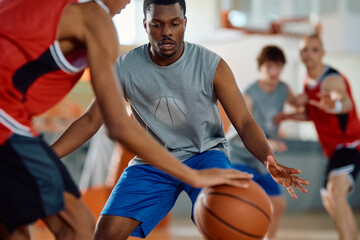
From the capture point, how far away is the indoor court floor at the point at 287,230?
676cm

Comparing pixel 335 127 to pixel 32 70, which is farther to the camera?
pixel 335 127

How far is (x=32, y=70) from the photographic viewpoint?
2.19 metres

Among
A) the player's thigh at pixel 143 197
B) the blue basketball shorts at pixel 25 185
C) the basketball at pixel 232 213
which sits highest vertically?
the blue basketball shorts at pixel 25 185

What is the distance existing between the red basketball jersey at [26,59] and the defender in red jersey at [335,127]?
346cm

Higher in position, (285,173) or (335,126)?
(285,173)

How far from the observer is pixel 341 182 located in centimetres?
505

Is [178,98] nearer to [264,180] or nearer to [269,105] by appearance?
[264,180]

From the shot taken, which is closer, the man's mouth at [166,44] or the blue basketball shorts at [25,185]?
the blue basketball shorts at [25,185]

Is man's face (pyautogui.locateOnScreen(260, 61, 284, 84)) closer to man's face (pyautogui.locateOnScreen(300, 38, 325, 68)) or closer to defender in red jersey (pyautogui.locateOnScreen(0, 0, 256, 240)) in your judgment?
man's face (pyautogui.locateOnScreen(300, 38, 325, 68))

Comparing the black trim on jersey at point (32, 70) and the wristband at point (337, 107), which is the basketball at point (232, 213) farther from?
the wristband at point (337, 107)

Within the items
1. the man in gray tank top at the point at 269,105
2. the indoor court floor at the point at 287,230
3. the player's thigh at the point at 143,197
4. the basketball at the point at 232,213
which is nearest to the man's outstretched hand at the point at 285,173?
the basketball at the point at 232,213

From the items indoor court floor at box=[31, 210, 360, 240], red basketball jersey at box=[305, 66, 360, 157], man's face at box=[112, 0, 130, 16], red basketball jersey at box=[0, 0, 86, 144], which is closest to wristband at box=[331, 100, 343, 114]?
red basketball jersey at box=[305, 66, 360, 157]

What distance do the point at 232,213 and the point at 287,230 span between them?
17.4ft

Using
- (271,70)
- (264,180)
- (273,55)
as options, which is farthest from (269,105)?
(264,180)
